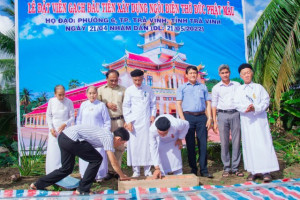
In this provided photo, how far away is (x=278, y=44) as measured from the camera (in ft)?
16.6

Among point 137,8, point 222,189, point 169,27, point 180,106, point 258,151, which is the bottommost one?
point 222,189

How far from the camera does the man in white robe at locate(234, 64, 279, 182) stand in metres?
3.13

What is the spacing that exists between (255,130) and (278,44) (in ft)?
8.74

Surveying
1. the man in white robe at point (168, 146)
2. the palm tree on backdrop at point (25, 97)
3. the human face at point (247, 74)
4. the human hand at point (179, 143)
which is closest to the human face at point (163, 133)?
the man in white robe at point (168, 146)

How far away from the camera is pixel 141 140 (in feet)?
11.3

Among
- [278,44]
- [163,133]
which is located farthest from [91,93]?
[278,44]

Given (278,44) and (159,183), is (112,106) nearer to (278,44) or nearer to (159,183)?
(159,183)

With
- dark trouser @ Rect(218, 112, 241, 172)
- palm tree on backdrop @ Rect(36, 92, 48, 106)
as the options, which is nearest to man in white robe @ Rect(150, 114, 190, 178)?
dark trouser @ Rect(218, 112, 241, 172)

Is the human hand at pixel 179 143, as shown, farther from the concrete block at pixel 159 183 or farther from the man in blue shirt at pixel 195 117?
the concrete block at pixel 159 183

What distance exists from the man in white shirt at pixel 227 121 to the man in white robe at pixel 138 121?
0.93 metres

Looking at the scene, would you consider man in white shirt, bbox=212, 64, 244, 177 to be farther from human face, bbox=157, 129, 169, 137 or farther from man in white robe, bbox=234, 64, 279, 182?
human face, bbox=157, 129, 169, 137

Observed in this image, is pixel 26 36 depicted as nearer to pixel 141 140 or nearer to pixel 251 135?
pixel 141 140

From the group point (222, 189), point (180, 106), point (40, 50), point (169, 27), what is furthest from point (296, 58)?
point (40, 50)

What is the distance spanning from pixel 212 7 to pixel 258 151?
287 cm
